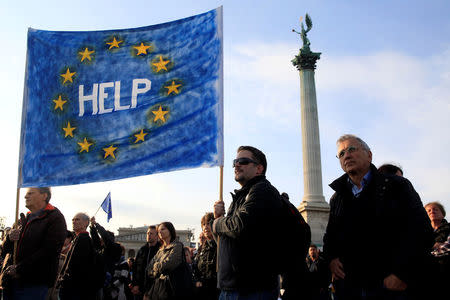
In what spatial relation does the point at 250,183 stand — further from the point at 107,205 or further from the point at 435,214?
Result: the point at 107,205

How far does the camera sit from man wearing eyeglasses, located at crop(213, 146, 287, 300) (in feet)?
11.1

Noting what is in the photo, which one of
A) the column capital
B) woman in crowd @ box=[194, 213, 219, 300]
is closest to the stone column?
the column capital

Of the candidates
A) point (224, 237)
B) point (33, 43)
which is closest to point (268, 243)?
point (224, 237)

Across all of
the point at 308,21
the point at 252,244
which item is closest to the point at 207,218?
the point at 252,244

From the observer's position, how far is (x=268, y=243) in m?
3.48

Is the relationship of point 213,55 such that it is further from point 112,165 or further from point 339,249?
point 339,249

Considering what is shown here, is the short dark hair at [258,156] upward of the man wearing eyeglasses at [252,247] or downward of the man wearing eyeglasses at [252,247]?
upward

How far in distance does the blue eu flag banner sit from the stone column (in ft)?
66.0

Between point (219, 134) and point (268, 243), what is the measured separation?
2768mm

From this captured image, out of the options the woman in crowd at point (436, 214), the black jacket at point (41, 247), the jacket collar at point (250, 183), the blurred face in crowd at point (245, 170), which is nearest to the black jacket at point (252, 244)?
the jacket collar at point (250, 183)

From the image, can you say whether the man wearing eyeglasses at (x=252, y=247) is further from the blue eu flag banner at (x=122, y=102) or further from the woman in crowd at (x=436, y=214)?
the woman in crowd at (x=436, y=214)

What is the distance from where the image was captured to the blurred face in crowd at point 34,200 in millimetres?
5957

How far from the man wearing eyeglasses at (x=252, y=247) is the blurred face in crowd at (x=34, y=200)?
3342 millimetres

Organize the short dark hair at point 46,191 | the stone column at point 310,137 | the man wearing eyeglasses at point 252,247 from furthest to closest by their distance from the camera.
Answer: the stone column at point 310,137
the short dark hair at point 46,191
the man wearing eyeglasses at point 252,247
